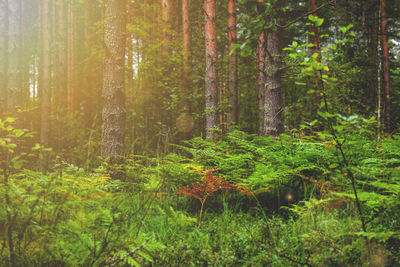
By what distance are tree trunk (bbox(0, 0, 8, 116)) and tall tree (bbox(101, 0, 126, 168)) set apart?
12.8 feet

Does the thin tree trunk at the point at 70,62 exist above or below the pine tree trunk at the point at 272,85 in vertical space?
above

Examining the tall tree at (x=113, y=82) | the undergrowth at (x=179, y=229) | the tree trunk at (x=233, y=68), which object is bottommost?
the undergrowth at (x=179, y=229)

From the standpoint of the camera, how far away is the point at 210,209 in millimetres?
3037

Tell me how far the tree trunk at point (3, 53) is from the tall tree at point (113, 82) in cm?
390

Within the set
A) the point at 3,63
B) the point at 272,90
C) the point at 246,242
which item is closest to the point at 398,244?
the point at 246,242

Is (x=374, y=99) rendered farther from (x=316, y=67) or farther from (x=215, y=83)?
(x=316, y=67)

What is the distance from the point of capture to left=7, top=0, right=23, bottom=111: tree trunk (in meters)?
6.65

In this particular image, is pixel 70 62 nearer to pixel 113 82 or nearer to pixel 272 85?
pixel 113 82

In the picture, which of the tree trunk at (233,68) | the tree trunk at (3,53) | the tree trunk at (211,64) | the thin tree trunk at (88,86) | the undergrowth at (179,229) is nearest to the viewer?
the undergrowth at (179,229)

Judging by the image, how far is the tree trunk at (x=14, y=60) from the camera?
6648 millimetres

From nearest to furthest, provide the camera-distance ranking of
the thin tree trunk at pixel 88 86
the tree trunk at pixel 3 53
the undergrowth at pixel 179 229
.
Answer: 1. the undergrowth at pixel 179 229
2. the tree trunk at pixel 3 53
3. the thin tree trunk at pixel 88 86

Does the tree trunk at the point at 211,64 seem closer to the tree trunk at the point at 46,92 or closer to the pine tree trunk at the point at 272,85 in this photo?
the pine tree trunk at the point at 272,85

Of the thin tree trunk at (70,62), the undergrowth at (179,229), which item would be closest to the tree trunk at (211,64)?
the undergrowth at (179,229)

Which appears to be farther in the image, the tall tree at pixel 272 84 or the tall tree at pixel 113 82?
the tall tree at pixel 272 84
